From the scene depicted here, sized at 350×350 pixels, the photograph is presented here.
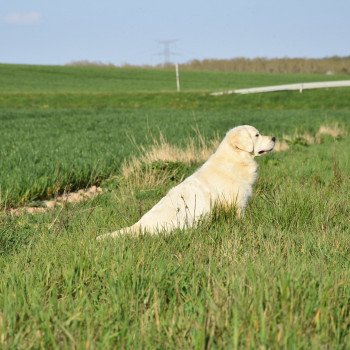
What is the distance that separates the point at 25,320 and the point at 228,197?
3606 mm

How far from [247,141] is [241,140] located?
7 cm

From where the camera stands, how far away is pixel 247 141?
7.08 metres

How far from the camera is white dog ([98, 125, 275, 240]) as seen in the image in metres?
6.23

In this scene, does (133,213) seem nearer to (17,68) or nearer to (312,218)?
(312,218)

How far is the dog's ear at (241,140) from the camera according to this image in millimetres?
7062

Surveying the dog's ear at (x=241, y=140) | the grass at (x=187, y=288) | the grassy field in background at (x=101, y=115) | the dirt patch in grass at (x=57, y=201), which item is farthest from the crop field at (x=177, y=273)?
the dog's ear at (x=241, y=140)

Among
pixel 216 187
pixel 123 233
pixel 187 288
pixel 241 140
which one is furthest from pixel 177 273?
pixel 241 140

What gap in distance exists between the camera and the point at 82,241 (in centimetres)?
494

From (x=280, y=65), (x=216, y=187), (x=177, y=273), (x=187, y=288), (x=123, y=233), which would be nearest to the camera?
(x=187, y=288)

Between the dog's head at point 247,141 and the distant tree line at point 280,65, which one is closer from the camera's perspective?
the dog's head at point 247,141

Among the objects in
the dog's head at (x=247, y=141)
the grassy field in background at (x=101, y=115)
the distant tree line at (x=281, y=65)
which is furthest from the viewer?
the distant tree line at (x=281, y=65)

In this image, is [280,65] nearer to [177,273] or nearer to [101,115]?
[101,115]

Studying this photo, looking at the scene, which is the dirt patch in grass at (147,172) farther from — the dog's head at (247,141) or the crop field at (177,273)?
the dog's head at (247,141)

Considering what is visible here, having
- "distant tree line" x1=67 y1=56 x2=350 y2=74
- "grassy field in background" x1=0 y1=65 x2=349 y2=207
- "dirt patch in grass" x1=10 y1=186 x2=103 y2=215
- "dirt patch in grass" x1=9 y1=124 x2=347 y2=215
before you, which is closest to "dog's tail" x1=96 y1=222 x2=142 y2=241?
"dirt patch in grass" x1=10 y1=186 x2=103 y2=215
